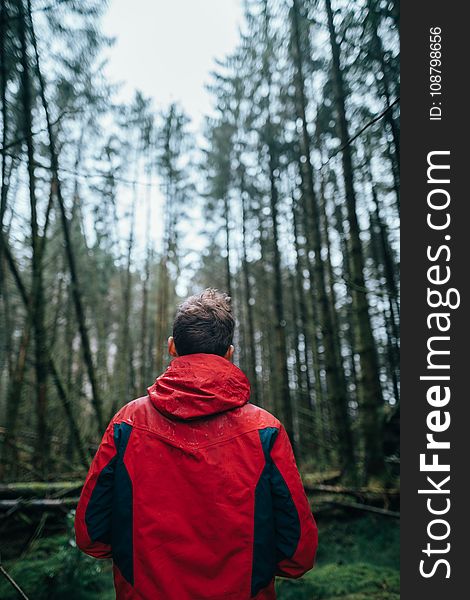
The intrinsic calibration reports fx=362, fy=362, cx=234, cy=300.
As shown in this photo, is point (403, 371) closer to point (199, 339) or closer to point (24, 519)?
point (199, 339)

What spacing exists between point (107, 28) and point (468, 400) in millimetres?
6620

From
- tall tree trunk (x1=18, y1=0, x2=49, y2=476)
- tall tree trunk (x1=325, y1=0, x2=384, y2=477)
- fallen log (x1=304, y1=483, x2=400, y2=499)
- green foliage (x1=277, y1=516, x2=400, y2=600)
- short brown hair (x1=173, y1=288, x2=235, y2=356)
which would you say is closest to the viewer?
short brown hair (x1=173, y1=288, x2=235, y2=356)

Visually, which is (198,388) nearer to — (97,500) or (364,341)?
(97,500)

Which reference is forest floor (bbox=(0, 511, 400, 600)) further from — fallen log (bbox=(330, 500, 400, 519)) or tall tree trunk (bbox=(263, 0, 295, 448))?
tall tree trunk (bbox=(263, 0, 295, 448))

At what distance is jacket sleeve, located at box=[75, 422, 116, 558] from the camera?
145cm

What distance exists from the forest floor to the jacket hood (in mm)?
3036

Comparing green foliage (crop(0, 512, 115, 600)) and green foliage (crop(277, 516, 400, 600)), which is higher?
green foliage (crop(0, 512, 115, 600))

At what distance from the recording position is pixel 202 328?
1.62m

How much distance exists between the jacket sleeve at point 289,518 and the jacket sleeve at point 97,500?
664mm

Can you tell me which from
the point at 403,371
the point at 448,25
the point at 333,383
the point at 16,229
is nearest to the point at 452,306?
the point at 403,371

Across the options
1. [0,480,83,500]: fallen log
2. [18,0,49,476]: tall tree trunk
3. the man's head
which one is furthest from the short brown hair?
[0,480,83,500]: fallen log

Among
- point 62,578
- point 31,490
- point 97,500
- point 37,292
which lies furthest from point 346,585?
point 37,292

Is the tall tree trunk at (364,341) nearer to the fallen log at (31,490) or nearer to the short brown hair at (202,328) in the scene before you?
the short brown hair at (202,328)

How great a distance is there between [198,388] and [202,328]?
0.93 ft
